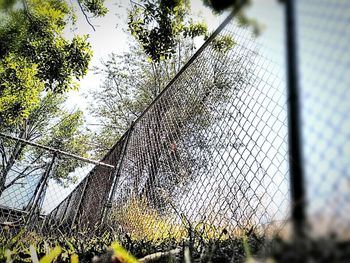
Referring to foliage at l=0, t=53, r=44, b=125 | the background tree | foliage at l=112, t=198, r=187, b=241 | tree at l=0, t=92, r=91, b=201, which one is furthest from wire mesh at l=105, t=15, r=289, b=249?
tree at l=0, t=92, r=91, b=201

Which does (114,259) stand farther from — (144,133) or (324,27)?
(144,133)

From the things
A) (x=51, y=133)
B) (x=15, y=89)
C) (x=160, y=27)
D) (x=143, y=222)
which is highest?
(x=51, y=133)

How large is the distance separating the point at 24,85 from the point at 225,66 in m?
8.49

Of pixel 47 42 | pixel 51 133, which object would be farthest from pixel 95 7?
pixel 51 133

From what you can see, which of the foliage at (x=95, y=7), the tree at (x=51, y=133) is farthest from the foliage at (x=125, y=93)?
the foliage at (x=95, y=7)

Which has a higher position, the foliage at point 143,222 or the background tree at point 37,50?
the background tree at point 37,50

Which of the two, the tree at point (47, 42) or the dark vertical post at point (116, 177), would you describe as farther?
the tree at point (47, 42)

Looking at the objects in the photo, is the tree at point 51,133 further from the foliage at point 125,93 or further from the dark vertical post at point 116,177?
the dark vertical post at point 116,177

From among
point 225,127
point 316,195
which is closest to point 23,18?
point 225,127

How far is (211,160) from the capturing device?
2.40 metres

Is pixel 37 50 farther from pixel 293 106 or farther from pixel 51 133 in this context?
pixel 51 133

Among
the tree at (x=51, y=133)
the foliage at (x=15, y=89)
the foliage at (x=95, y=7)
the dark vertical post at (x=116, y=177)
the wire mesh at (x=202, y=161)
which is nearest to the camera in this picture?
the wire mesh at (x=202, y=161)

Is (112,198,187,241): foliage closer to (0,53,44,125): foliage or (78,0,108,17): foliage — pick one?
(78,0,108,17): foliage

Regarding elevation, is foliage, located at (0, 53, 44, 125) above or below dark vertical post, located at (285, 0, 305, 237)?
above
